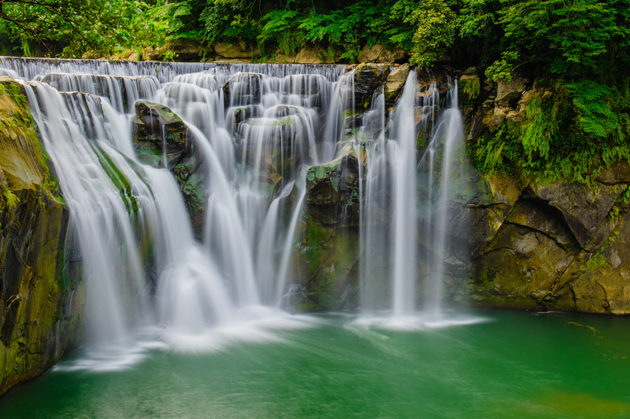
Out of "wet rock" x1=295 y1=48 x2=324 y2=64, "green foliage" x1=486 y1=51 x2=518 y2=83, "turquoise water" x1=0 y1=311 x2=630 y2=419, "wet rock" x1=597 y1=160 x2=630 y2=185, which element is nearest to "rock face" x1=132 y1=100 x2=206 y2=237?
"turquoise water" x1=0 y1=311 x2=630 y2=419

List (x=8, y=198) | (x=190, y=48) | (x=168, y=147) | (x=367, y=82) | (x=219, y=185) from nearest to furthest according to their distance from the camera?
1. (x=8, y=198)
2. (x=168, y=147)
3. (x=219, y=185)
4. (x=367, y=82)
5. (x=190, y=48)

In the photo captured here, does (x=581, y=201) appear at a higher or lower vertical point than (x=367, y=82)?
lower

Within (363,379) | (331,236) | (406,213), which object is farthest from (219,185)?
(363,379)

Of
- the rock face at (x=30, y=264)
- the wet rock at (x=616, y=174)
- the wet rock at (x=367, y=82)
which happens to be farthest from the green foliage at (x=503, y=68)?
the rock face at (x=30, y=264)

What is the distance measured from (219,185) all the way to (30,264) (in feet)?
15.2

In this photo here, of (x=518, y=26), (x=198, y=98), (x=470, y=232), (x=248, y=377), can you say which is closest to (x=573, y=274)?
(x=470, y=232)

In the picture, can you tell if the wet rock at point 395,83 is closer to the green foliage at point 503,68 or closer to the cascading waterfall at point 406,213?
the cascading waterfall at point 406,213

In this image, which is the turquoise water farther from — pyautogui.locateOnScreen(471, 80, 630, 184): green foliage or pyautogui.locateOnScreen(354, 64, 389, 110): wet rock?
pyautogui.locateOnScreen(354, 64, 389, 110): wet rock

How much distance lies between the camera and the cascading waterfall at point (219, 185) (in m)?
8.02

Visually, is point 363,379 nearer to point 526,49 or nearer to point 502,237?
point 502,237

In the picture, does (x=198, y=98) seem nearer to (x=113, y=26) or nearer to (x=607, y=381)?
(x=113, y=26)

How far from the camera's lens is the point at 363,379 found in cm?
710

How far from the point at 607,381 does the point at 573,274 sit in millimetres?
3210

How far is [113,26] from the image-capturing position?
20.6ft
